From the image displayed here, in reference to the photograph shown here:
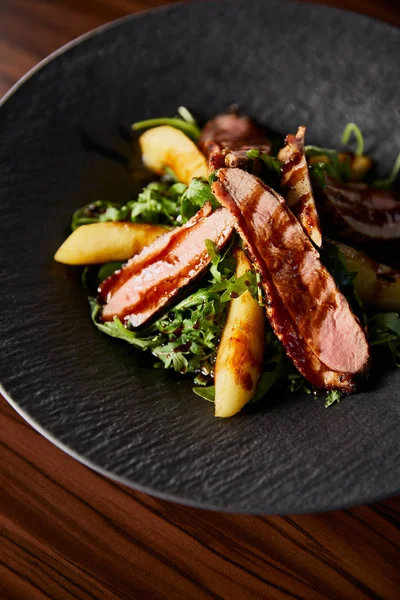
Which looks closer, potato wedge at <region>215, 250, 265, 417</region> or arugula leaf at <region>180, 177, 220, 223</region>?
potato wedge at <region>215, 250, 265, 417</region>

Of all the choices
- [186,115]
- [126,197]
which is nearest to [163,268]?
[126,197]

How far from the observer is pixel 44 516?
6.98ft

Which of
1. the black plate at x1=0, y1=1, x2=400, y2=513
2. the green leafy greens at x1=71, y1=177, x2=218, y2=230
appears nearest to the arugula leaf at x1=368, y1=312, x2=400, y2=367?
the black plate at x1=0, y1=1, x2=400, y2=513

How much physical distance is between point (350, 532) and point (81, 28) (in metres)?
3.05

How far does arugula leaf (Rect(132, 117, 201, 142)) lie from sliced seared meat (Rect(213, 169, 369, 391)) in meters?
0.93

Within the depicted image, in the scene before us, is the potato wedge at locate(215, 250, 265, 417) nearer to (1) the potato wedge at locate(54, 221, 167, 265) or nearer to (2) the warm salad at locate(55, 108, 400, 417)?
(2) the warm salad at locate(55, 108, 400, 417)

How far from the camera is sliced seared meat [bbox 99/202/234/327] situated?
2.36 metres

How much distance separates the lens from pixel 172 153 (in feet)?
9.77

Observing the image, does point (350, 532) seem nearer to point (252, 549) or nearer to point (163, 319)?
point (252, 549)

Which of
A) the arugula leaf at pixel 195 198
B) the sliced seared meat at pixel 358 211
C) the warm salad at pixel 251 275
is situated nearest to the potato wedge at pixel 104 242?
the warm salad at pixel 251 275

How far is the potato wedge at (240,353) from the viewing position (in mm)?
2188

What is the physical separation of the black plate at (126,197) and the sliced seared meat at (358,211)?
427 mm

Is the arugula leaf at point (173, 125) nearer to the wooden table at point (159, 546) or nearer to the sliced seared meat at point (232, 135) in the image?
the sliced seared meat at point (232, 135)

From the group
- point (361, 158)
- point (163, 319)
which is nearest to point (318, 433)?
point (163, 319)
